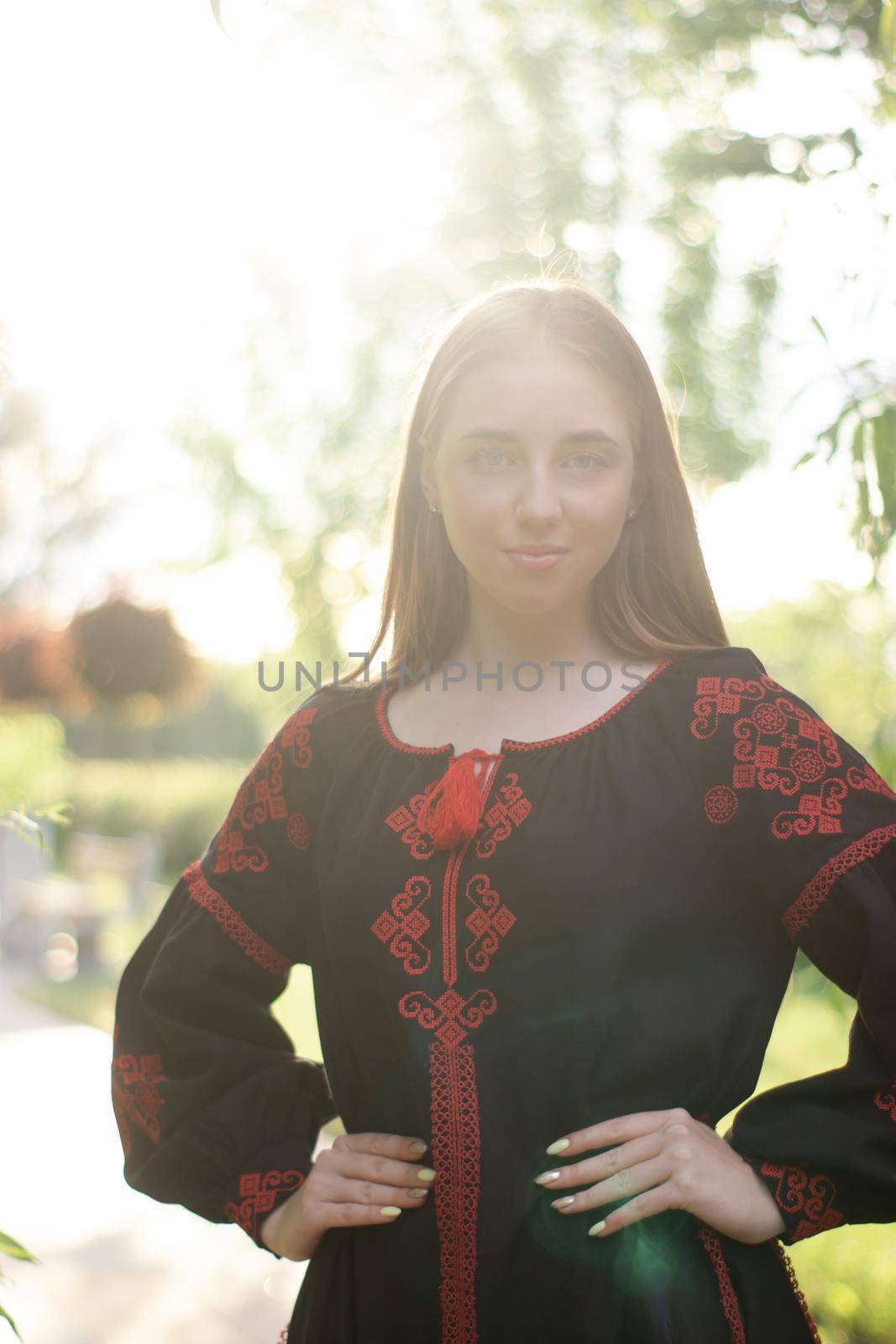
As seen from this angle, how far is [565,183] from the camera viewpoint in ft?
21.4

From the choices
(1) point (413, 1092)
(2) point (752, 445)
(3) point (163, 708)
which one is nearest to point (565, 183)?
(2) point (752, 445)

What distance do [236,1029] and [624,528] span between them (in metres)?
0.80

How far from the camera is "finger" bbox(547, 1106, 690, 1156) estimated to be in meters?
1.21

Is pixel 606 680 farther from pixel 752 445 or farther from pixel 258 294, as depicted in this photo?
pixel 258 294

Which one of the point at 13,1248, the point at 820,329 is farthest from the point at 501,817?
the point at 820,329

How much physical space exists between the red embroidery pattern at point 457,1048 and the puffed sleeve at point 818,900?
0.80 feet

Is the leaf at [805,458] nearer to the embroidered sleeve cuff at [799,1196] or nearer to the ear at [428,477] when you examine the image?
the ear at [428,477]

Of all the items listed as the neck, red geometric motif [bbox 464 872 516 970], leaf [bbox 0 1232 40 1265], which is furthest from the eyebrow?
leaf [bbox 0 1232 40 1265]

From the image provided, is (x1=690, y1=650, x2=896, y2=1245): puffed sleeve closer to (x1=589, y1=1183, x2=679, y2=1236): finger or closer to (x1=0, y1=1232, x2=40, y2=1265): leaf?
(x1=589, y1=1183, x2=679, y2=1236): finger

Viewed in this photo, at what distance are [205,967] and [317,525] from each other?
18.4 ft

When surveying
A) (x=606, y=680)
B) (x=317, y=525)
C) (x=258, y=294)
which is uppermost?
(x=258, y=294)

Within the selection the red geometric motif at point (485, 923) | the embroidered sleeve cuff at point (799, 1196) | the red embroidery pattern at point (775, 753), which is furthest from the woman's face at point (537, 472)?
the embroidered sleeve cuff at point (799, 1196)

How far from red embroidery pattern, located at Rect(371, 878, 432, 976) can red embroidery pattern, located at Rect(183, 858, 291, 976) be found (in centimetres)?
23

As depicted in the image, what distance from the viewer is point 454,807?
1.29 m
